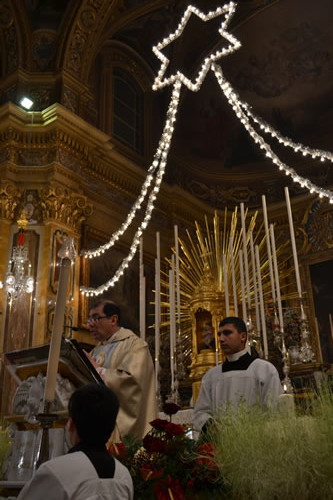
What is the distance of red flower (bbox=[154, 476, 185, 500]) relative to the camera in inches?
76.6

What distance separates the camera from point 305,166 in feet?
40.8

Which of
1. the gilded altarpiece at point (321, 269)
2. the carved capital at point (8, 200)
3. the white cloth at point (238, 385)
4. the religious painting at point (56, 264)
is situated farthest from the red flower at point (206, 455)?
the gilded altarpiece at point (321, 269)

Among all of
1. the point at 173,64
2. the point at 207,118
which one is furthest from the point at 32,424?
the point at 207,118

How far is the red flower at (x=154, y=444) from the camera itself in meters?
2.09

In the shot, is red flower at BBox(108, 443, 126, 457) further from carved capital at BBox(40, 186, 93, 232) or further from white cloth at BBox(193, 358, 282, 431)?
carved capital at BBox(40, 186, 93, 232)

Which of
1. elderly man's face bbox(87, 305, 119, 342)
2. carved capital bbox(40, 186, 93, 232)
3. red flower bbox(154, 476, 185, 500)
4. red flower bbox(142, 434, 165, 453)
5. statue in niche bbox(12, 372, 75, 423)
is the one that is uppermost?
carved capital bbox(40, 186, 93, 232)

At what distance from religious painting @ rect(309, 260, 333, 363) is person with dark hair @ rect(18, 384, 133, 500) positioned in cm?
948

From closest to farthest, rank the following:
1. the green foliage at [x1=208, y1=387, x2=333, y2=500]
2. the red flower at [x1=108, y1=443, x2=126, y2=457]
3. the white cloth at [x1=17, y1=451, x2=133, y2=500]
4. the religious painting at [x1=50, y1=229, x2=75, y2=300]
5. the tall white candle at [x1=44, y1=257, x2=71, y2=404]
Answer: the white cloth at [x1=17, y1=451, x2=133, y2=500] < the green foliage at [x1=208, y1=387, x2=333, y2=500] < the tall white candle at [x1=44, y1=257, x2=71, y2=404] < the red flower at [x1=108, y1=443, x2=126, y2=457] < the religious painting at [x1=50, y1=229, x2=75, y2=300]

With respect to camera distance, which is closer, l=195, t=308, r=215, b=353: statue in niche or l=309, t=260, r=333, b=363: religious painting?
l=195, t=308, r=215, b=353: statue in niche

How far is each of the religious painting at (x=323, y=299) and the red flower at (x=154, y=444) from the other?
8.96 m

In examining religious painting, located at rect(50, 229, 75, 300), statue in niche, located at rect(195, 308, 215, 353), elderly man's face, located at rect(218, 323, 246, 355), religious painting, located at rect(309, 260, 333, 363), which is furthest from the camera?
religious painting, located at rect(309, 260, 333, 363)

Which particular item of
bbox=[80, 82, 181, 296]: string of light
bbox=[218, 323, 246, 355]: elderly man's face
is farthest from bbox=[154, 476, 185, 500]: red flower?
bbox=[80, 82, 181, 296]: string of light

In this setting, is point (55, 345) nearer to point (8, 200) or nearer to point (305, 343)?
point (305, 343)

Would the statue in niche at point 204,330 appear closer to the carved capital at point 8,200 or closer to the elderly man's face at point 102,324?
the elderly man's face at point 102,324
